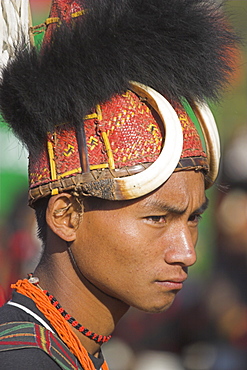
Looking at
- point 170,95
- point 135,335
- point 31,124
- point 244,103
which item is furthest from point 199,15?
point 135,335

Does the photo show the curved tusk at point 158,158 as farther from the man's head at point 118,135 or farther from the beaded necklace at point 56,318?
the beaded necklace at point 56,318

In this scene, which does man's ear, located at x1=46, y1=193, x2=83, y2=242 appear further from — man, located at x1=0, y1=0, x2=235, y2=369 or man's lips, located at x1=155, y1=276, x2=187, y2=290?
man's lips, located at x1=155, y1=276, x2=187, y2=290

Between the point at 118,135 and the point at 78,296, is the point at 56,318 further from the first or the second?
the point at 118,135

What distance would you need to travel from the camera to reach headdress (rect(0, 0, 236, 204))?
231cm

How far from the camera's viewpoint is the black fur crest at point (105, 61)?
7.58 feet

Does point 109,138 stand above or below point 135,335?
above

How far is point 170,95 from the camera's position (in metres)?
2.39

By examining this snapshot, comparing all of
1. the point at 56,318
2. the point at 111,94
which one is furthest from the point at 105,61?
the point at 56,318

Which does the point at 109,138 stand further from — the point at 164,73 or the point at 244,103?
the point at 244,103

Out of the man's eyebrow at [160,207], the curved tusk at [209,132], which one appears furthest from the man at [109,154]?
the curved tusk at [209,132]

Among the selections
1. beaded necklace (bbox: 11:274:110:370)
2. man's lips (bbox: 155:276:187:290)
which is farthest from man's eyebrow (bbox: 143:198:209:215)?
beaded necklace (bbox: 11:274:110:370)

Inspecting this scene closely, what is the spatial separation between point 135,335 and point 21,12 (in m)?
4.79

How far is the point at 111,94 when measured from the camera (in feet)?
7.68

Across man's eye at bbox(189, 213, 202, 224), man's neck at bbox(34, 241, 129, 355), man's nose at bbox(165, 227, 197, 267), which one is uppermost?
man's eye at bbox(189, 213, 202, 224)
